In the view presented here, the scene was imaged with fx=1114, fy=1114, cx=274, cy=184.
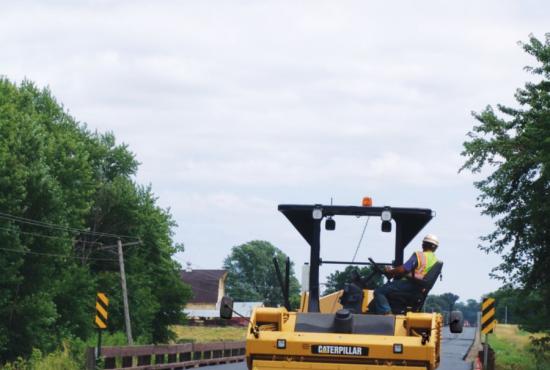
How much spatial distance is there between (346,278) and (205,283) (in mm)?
140126

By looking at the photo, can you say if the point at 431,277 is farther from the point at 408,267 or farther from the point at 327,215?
the point at 327,215

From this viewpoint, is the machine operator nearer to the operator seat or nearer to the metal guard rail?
the operator seat

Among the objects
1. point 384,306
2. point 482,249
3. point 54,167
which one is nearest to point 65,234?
point 54,167

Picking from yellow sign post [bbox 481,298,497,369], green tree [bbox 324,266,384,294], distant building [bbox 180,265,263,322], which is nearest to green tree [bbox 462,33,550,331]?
yellow sign post [bbox 481,298,497,369]

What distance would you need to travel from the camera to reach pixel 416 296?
11602 mm

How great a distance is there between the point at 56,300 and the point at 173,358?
2327 cm

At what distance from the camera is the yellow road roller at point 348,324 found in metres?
10.8

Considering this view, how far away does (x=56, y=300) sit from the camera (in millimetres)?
56375

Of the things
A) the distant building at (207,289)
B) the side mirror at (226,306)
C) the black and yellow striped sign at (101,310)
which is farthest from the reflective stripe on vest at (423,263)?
the distant building at (207,289)

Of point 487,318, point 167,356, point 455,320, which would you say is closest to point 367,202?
Result: point 455,320

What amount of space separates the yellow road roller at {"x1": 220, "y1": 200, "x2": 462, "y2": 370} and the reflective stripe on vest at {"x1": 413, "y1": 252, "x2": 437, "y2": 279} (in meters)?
0.06

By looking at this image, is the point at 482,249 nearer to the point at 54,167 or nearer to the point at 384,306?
the point at 384,306

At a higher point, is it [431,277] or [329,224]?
[329,224]

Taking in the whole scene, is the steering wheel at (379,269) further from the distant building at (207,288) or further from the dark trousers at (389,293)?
the distant building at (207,288)
